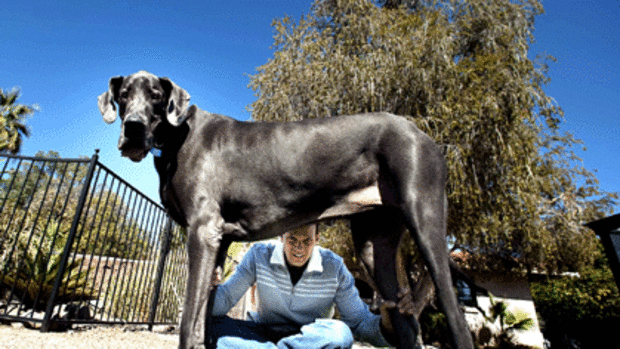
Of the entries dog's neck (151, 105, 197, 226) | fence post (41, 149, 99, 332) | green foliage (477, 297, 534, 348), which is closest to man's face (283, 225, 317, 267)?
dog's neck (151, 105, 197, 226)

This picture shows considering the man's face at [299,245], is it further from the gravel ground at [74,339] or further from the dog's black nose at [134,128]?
the gravel ground at [74,339]

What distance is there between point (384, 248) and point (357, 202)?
444mm

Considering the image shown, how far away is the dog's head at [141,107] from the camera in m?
1.77

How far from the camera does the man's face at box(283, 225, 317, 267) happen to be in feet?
9.70

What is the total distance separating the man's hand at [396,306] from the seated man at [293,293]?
60 centimetres

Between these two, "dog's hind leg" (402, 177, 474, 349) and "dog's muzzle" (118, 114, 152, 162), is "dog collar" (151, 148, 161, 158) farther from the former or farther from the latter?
"dog's hind leg" (402, 177, 474, 349)

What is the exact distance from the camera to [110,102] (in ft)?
6.85

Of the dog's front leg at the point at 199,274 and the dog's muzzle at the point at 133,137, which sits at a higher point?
the dog's muzzle at the point at 133,137

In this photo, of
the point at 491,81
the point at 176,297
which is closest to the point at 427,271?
the point at 176,297

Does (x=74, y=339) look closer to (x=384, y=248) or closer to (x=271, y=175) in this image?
(x=271, y=175)

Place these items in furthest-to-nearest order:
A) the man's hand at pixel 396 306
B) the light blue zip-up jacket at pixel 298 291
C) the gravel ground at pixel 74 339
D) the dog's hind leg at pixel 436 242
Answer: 1. the gravel ground at pixel 74 339
2. the light blue zip-up jacket at pixel 298 291
3. the man's hand at pixel 396 306
4. the dog's hind leg at pixel 436 242

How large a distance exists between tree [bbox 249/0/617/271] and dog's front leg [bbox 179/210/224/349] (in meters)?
8.26

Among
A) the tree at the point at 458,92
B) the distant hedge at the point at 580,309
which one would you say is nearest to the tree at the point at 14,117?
the tree at the point at 458,92

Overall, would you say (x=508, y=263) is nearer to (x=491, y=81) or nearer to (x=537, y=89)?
(x=537, y=89)
